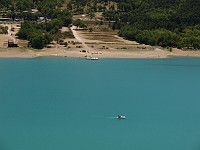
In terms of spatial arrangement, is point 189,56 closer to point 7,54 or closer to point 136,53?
point 136,53

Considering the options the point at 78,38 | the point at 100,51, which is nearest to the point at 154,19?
the point at 78,38

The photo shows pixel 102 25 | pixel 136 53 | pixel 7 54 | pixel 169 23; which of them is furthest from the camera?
pixel 102 25

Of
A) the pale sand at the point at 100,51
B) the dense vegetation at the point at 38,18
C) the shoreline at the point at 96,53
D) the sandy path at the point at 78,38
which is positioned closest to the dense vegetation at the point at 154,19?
the pale sand at the point at 100,51

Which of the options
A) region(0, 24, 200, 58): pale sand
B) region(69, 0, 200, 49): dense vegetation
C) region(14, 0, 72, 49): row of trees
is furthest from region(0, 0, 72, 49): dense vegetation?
region(69, 0, 200, 49): dense vegetation

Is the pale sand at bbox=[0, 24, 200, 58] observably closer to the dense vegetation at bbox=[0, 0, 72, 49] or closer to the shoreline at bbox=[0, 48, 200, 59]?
the shoreline at bbox=[0, 48, 200, 59]

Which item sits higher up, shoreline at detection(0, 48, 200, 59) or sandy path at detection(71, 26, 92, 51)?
sandy path at detection(71, 26, 92, 51)

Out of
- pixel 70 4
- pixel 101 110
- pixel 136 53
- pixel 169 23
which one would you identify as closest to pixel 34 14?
pixel 70 4

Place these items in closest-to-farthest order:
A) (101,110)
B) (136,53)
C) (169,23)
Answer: (101,110) → (136,53) → (169,23)
